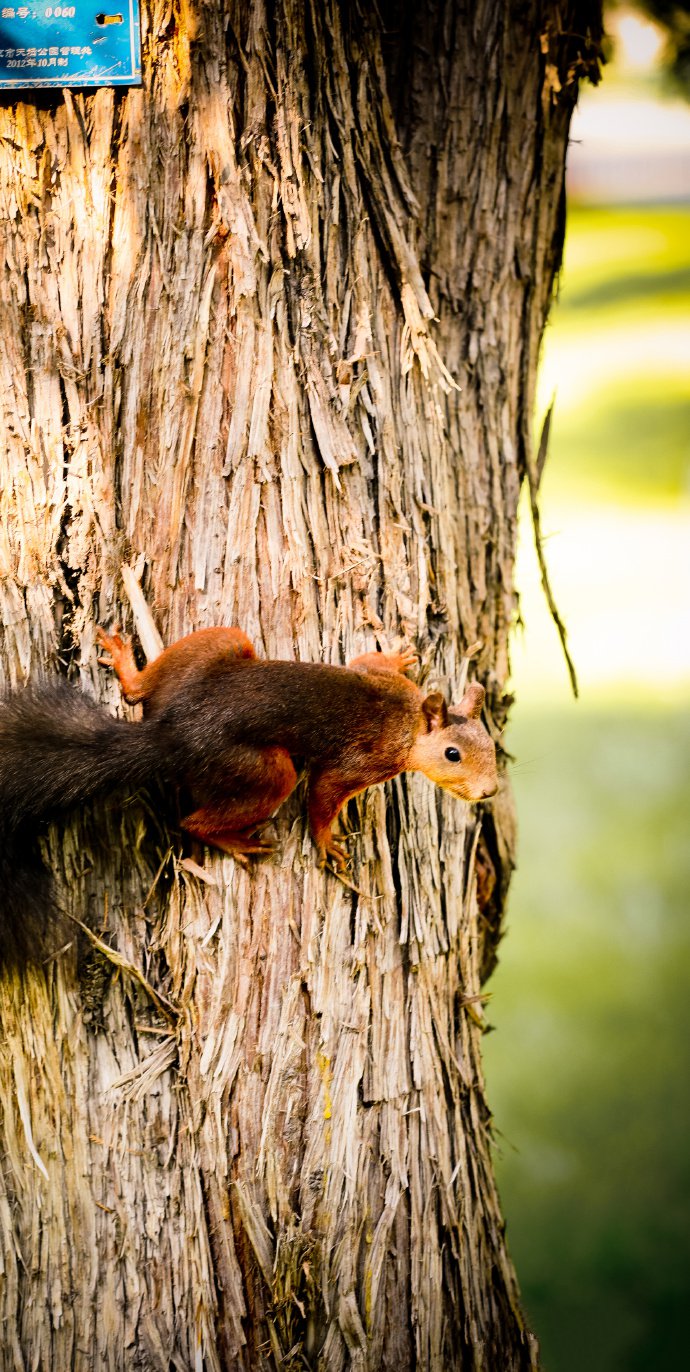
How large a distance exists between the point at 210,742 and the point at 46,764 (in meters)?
0.29

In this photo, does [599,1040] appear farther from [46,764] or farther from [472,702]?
[46,764]

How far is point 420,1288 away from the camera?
2.23m

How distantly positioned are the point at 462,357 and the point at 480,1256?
6.70 feet

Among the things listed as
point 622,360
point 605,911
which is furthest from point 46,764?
point 622,360

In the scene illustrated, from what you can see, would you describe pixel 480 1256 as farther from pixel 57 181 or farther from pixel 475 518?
pixel 57 181

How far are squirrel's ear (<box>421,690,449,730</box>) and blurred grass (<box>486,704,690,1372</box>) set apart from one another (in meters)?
2.05

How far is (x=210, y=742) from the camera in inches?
77.6

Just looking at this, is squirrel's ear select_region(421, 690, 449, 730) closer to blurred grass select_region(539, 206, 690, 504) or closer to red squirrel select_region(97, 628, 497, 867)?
red squirrel select_region(97, 628, 497, 867)

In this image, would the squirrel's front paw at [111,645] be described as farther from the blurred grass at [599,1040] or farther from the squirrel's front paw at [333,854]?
the blurred grass at [599,1040]

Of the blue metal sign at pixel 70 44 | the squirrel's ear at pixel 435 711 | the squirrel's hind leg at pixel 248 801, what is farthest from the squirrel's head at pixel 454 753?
the blue metal sign at pixel 70 44

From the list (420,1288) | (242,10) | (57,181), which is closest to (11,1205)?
(420,1288)

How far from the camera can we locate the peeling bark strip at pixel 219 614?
2.02 meters

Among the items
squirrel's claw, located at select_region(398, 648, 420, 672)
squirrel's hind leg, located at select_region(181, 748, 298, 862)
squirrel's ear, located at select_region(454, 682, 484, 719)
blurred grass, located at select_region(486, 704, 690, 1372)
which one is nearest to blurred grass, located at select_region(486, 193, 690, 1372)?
blurred grass, located at select_region(486, 704, 690, 1372)

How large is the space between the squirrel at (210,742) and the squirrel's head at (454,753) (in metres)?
0.03
